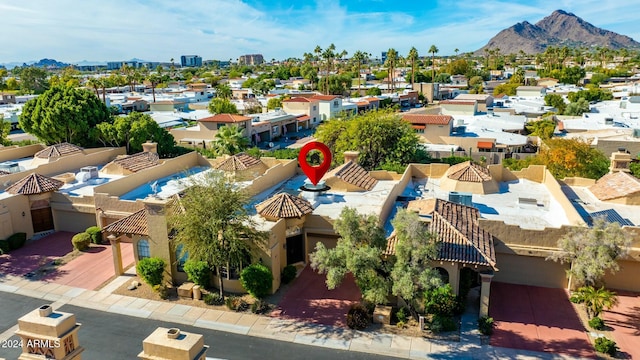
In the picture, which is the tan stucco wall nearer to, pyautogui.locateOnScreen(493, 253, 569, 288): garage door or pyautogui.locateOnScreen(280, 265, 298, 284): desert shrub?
pyautogui.locateOnScreen(280, 265, 298, 284): desert shrub

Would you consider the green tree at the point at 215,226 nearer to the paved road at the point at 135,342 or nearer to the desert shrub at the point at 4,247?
the paved road at the point at 135,342

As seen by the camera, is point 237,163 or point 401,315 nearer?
point 401,315

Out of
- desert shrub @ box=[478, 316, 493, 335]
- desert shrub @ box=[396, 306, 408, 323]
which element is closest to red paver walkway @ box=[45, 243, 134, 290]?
desert shrub @ box=[396, 306, 408, 323]

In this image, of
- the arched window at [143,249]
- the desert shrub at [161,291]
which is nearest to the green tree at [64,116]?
the arched window at [143,249]

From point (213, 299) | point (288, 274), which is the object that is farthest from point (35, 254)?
point (288, 274)

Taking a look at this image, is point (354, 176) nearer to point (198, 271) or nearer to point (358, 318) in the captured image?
point (198, 271)
